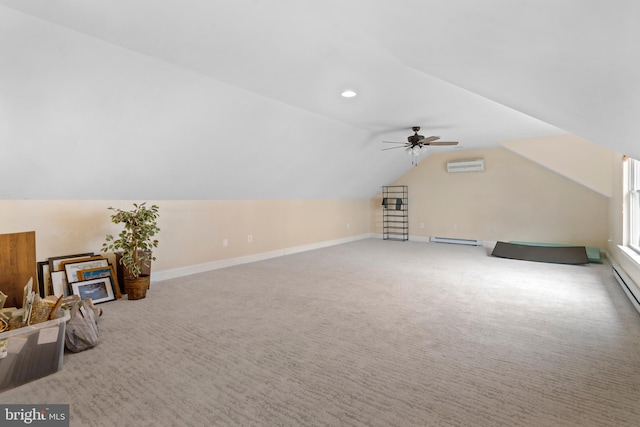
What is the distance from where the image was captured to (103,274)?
3816 mm

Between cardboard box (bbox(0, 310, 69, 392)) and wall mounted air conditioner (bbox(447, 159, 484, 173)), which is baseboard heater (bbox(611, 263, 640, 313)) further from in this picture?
cardboard box (bbox(0, 310, 69, 392))

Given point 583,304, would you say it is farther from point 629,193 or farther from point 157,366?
point 157,366

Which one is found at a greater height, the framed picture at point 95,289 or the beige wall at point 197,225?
the beige wall at point 197,225

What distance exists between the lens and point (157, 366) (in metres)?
2.18

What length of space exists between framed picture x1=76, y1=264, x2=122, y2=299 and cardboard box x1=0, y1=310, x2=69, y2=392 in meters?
1.64

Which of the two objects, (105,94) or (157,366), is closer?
(157,366)

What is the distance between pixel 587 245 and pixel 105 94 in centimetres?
832

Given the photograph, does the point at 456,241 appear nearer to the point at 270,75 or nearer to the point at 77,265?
the point at 270,75

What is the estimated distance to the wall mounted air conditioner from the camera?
7435 mm

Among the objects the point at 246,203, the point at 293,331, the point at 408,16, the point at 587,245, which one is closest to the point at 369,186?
the point at 246,203

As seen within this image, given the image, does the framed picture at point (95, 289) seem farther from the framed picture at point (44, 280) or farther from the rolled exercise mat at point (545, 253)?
the rolled exercise mat at point (545, 253)

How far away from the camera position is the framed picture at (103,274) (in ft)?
12.0

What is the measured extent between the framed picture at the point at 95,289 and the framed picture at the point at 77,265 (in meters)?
0.11

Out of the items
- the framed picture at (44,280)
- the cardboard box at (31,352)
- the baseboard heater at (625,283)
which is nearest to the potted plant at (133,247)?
the framed picture at (44,280)
